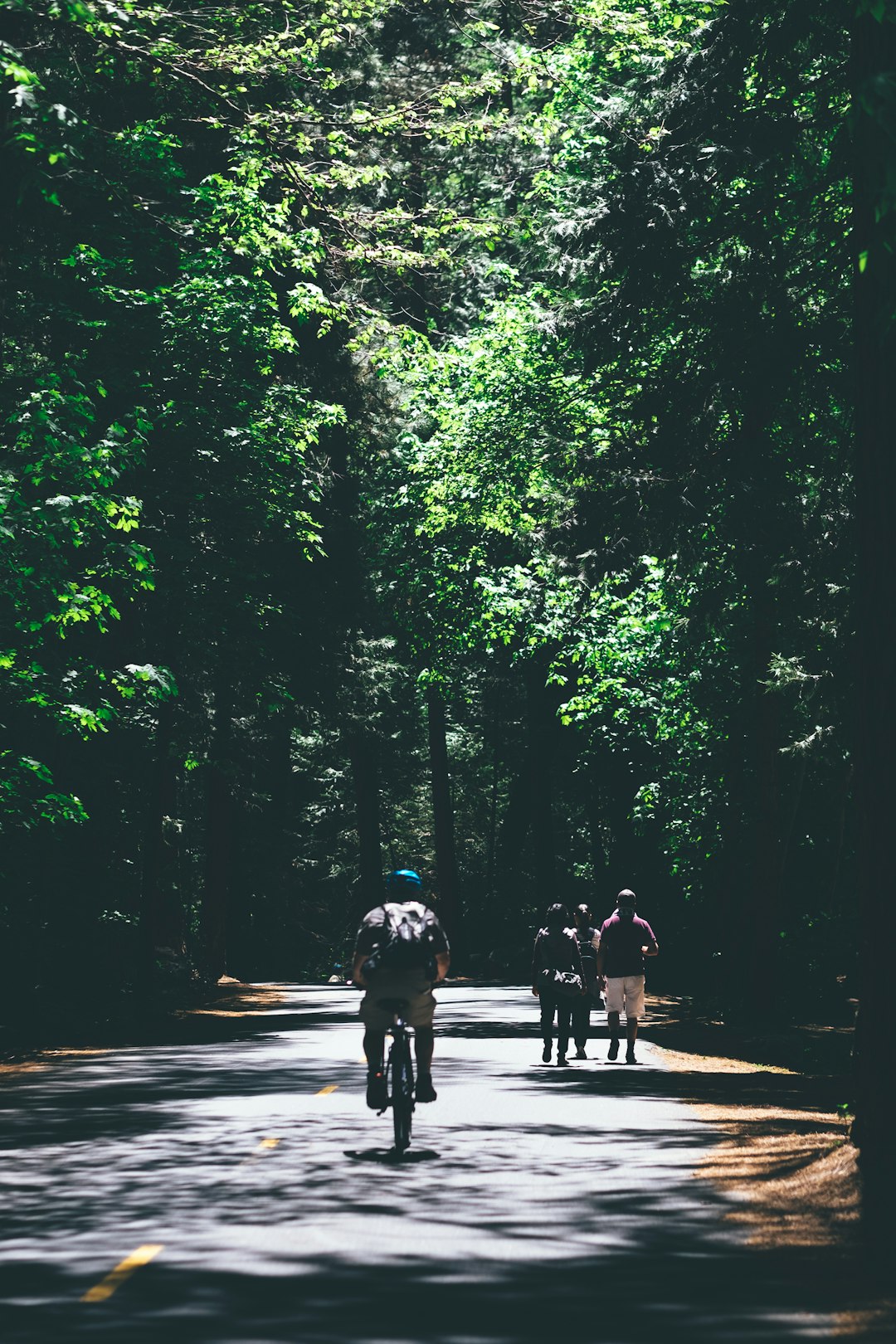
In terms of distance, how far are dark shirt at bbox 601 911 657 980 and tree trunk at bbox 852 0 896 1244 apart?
9.84 m

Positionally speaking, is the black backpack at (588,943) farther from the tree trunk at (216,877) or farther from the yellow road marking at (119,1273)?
the tree trunk at (216,877)

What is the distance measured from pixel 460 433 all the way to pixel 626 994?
13.1 m

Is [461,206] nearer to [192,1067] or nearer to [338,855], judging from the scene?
[192,1067]

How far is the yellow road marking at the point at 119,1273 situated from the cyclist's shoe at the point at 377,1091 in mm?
3269

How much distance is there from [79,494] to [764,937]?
1369 centimetres

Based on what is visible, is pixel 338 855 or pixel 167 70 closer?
pixel 167 70

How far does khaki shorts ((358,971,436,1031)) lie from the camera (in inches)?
A: 469

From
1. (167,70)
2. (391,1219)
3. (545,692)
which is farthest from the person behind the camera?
(545,692)

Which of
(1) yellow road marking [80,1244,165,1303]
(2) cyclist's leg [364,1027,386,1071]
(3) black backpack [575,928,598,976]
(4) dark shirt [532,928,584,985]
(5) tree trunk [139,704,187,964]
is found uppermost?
(5) tree trunk [139,704,187,964]

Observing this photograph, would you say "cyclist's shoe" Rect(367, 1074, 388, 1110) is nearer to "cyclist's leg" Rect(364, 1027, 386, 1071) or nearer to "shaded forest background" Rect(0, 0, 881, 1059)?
"cyclist's leg" Rect(364, 1027, 386, 1071)

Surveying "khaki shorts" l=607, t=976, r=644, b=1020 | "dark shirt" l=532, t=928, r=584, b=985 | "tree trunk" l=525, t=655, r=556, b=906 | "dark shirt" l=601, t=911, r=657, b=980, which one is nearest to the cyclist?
"dark shirt" l=532, t=928, r=584, b=985

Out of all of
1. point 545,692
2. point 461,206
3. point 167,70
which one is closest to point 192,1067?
point 167,70

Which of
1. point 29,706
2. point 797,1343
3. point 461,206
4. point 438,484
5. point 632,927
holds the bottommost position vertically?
point 797,1343

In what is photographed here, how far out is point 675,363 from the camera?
19578mm
